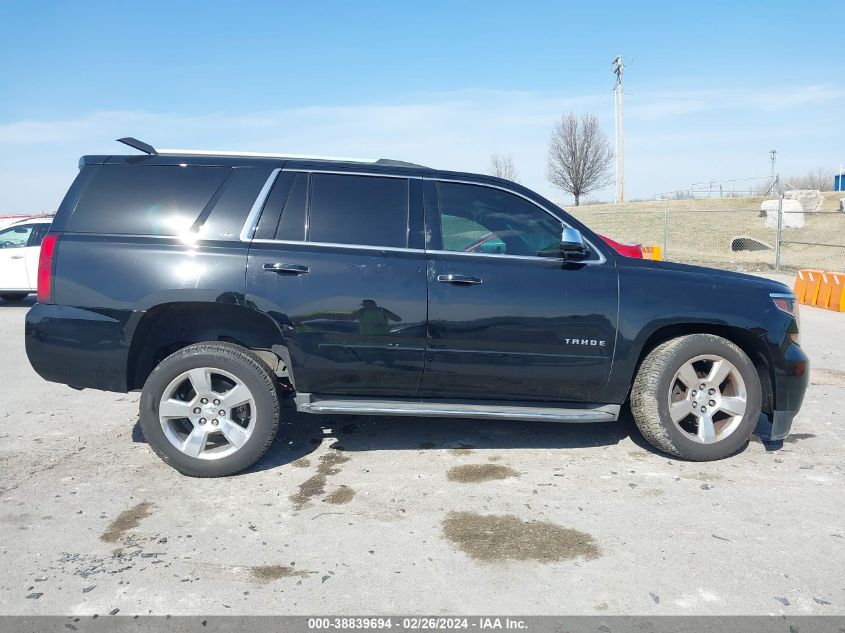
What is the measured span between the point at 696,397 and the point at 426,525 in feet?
6.75

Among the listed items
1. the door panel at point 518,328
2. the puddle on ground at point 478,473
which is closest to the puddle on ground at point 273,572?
the puddle on ground at point 478,473

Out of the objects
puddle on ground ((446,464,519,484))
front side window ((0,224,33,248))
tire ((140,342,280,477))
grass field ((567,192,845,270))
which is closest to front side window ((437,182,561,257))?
puddle on ground ((446,464,519,484))

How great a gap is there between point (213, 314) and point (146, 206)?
0.80 metres

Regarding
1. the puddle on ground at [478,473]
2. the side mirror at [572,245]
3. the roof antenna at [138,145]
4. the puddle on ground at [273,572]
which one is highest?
the roof antenna at [138,145]

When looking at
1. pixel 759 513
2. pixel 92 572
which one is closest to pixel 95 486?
pixel 92 572

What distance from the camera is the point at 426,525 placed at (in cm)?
353

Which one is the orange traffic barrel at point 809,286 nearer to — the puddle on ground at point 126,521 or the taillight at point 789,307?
the taillight at point 789,307

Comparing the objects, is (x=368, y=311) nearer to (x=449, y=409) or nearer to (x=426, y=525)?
(x=449, y=409)

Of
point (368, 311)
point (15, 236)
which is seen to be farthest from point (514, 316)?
point (15, 236)

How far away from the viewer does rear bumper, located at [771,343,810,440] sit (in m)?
4.37

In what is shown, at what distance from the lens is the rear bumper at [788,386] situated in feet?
14.3

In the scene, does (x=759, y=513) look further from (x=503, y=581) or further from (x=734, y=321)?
(x=503, y=581)

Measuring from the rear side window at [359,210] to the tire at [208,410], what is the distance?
0.97 metres

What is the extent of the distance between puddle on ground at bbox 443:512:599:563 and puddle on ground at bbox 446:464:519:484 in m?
0.48
